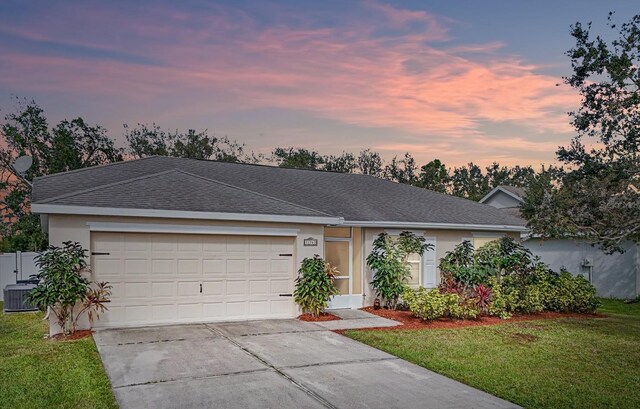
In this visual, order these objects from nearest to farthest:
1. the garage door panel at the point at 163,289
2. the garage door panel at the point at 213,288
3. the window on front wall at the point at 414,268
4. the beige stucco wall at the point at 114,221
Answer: the beige stucco wall at the point at 114,221, the garage door panel at the point at 163,289, the garage door panel at the point at 213,288, the window on front wall at the point at 414,268

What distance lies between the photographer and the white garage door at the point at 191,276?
10883 millimetres

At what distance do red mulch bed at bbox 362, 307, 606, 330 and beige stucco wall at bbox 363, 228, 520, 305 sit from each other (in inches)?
27.7

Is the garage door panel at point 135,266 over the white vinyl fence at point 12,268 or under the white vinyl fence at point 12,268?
over

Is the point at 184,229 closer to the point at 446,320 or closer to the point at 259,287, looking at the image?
the point at 259,287

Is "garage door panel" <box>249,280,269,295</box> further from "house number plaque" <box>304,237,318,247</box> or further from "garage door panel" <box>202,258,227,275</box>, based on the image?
"house number plaque" <box>304,237,318,247</box>

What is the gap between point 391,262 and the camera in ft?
47.0

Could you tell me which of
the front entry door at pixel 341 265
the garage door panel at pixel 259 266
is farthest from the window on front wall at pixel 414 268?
the garage door panel at pixel 259 266

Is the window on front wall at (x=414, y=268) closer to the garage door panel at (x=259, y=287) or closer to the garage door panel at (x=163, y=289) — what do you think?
the garage door panel at (x=259, y=287)

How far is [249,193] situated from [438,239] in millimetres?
6484

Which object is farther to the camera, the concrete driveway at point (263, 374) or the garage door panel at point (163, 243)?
the garage door panel at point (163, 243)

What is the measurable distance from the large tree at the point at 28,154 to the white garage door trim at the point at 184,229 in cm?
1873

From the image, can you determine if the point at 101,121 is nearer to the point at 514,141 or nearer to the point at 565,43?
the point at 514,141

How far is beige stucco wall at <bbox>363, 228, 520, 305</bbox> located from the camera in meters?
14.9

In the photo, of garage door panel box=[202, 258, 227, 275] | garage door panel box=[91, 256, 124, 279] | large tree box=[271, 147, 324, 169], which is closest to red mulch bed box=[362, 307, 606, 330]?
garage door panel box=[202, 258, 227, 275]
